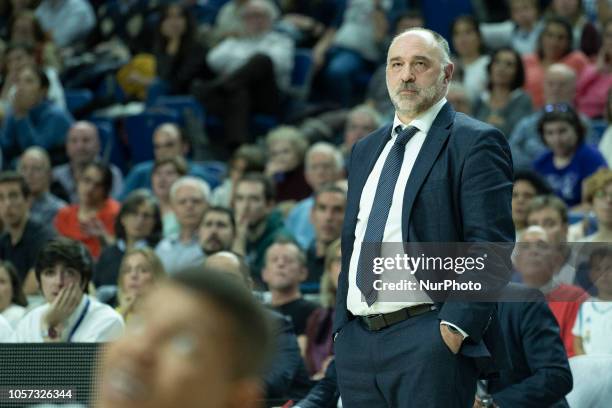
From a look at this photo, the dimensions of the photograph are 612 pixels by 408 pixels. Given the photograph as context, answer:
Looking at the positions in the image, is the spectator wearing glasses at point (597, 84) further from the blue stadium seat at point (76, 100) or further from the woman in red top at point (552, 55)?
the blue stadium seat at point (76, 100)

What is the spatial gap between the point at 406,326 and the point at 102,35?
9.61 m

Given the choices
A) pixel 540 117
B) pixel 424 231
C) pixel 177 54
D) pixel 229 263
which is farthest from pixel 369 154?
pixel 177 54

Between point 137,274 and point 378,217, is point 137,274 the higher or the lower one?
the lower one

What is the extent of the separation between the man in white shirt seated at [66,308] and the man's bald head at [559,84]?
13.7 feet

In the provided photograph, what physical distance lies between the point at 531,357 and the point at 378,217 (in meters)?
1.49

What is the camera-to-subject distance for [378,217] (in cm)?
393

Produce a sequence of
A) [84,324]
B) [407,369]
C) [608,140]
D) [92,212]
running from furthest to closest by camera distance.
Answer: [92,212]
[608,140]
[84,324]
[407,369]

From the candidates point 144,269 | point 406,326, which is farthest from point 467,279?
point 144,269

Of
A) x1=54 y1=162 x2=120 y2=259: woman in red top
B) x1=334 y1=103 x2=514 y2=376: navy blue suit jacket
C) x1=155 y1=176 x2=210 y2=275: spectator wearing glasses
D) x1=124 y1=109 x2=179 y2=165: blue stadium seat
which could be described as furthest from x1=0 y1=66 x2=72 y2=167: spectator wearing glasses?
x1=334 y1=103 x2=514 y2=376: navy blue suit jacket

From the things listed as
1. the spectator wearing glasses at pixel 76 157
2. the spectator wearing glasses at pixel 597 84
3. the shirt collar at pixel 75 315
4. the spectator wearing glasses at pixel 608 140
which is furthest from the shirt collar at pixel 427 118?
the spectator wearing glasses at pixel 76 157

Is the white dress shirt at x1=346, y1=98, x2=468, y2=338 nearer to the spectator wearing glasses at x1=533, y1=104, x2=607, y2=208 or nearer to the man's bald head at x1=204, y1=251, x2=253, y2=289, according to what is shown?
the man's bald head at x1=204, y1=251, x2=253, y2=289

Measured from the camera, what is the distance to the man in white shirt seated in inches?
234

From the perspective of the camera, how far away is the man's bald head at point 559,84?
9078 mm

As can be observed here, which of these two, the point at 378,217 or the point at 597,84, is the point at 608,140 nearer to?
the point at 597,84
